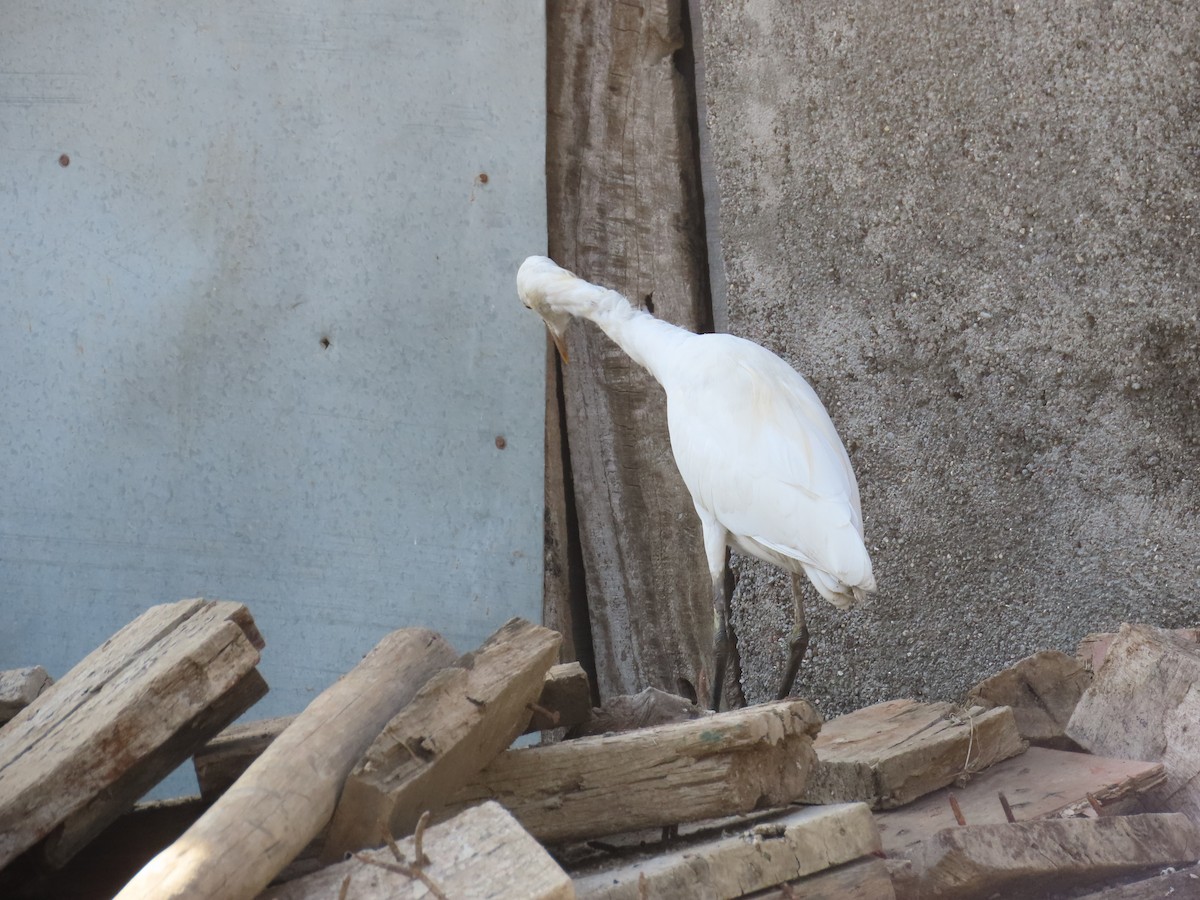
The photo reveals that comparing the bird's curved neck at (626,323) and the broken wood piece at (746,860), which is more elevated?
Result: the bird's curved neck at (626,323)

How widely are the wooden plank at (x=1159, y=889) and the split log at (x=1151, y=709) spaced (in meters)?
0.37

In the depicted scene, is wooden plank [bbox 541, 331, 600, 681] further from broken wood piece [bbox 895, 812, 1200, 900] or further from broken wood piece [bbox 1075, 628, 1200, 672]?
broken wood piece [bbox 895, 812, 1200, 900]

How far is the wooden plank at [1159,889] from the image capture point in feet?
5.93

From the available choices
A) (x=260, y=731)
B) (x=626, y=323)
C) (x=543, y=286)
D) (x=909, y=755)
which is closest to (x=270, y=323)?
(x=543, y=286)

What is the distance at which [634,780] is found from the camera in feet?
6.18

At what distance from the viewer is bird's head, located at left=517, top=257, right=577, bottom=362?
3.13m

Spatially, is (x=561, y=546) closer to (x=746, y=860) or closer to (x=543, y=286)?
(x=543, y=286)

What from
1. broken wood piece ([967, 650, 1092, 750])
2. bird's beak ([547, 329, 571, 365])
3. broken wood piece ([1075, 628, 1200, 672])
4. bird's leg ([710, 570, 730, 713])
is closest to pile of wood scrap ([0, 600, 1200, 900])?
broken wood piece ([1075, 628, 1200, 672])

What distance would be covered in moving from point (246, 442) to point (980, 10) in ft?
8.07

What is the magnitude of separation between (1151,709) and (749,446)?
1.10 m

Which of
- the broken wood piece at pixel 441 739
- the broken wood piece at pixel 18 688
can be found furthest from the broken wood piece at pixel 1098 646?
the broken wood piece at pixel 18 688

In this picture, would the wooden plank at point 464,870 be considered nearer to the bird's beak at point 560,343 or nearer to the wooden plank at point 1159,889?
the wooden plank at point 1159,889

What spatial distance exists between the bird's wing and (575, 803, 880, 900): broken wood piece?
0.99 meters

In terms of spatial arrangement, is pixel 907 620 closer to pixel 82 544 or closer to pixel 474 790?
pixel 474 790
